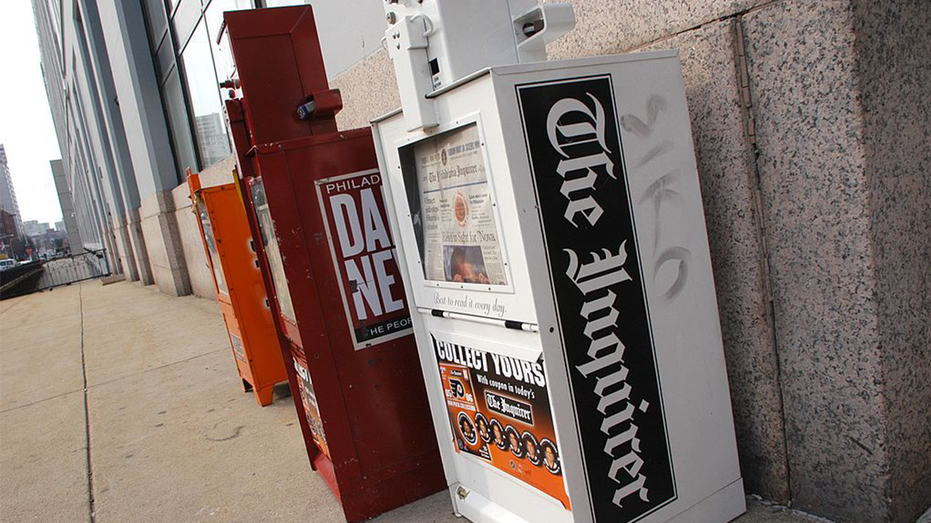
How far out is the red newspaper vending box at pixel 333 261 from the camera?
2561 millimetres

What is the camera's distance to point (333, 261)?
261 cm

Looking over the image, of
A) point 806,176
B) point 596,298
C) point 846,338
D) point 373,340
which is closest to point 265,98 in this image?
point 373,340

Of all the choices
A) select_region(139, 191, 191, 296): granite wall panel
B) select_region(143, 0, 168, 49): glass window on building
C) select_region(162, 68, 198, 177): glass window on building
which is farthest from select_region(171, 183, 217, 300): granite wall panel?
select_region(143, 0, 168, 49): glass window on building

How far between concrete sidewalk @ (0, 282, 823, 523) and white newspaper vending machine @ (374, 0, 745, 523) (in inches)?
21.0

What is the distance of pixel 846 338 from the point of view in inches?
74.2

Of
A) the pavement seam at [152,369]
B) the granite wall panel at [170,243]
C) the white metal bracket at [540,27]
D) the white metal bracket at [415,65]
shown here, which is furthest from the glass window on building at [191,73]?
the white metal bracket at [540,27]

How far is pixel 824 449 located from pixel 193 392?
187 inches

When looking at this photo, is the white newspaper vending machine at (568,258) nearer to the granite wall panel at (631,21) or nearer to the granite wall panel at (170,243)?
the granite wall panel at (631,21)

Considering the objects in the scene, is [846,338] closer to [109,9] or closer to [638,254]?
[638,254]

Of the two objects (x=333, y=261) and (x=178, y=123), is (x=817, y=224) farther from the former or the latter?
(x=178, y=123)

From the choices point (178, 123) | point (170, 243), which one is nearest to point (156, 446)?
point (178, 123)

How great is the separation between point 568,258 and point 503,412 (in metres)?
0.62

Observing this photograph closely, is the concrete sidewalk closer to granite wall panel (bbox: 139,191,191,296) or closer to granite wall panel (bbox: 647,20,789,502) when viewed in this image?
granite wall panel (bbox: 647,20,789,502)

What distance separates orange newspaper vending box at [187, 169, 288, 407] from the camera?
4.41 metres
